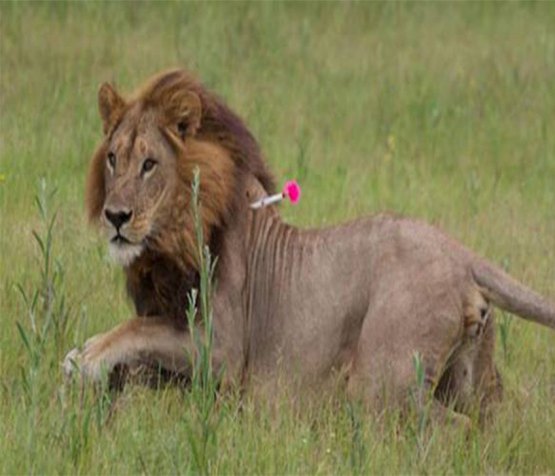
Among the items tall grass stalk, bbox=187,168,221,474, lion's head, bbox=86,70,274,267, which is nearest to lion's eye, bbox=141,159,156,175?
lion's head, bbox=86,70,274,267

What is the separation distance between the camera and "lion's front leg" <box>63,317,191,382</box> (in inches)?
274

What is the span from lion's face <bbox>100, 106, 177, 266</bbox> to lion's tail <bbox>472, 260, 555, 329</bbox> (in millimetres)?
1122

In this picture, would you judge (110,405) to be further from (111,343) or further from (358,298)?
(358,298)

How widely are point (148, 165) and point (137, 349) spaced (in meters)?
0.68

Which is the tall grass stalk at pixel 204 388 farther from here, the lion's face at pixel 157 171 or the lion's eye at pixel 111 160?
the lion's eye at pixel 111 160

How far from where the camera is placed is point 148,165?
725cm

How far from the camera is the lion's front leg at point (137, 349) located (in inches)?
274

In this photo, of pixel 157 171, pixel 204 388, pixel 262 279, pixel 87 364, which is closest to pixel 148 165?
pixel 157 171

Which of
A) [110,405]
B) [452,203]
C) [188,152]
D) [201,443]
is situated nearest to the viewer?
[201,443]

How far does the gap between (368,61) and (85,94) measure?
2.33 meters

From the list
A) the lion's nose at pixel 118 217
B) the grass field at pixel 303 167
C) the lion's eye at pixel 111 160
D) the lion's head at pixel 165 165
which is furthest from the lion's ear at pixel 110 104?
the grass field at pixel 303 167

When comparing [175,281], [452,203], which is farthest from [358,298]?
[452,203]

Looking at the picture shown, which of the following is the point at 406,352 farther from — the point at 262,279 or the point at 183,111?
the point at 183,111

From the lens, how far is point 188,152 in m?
7.34
